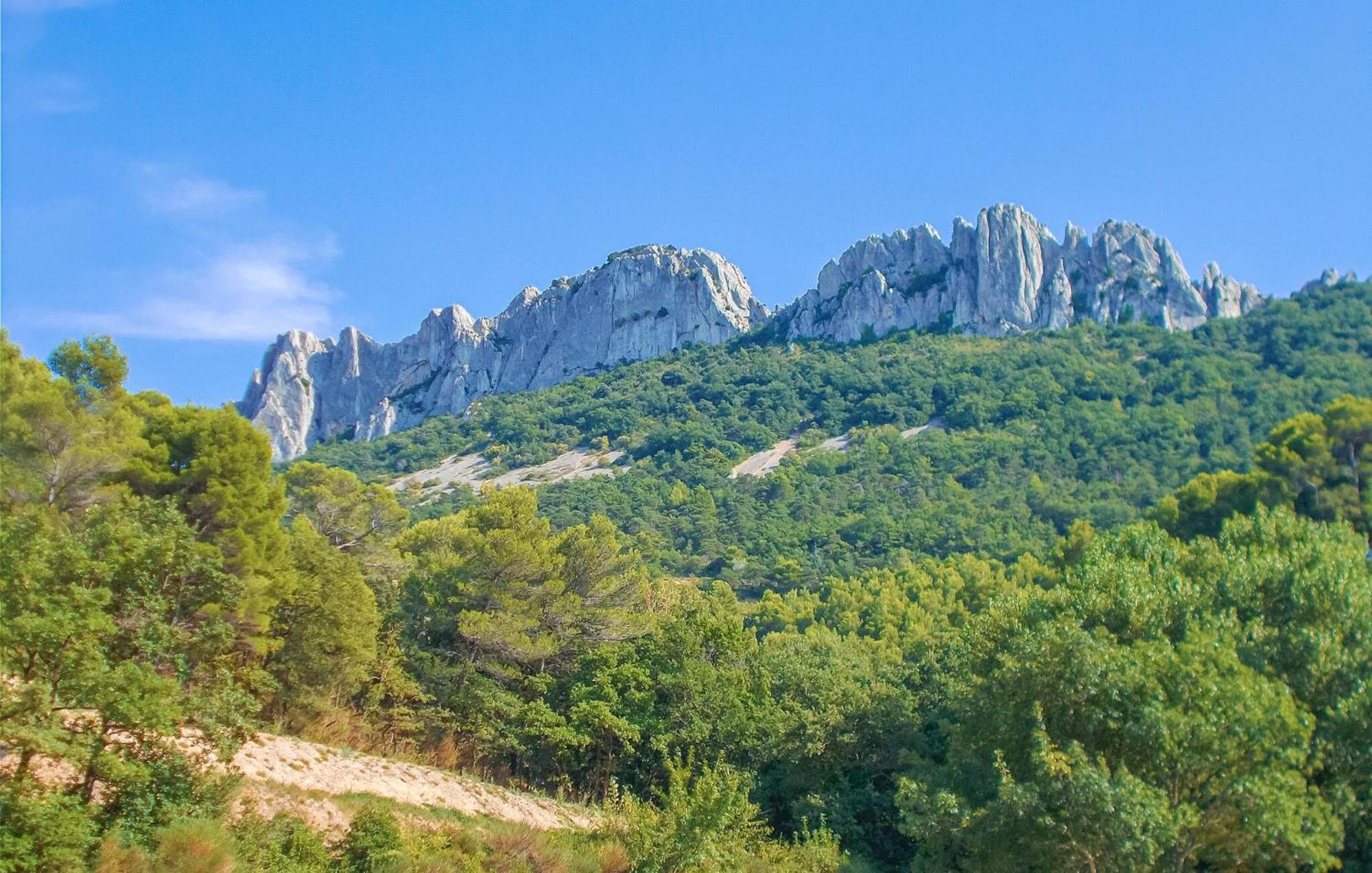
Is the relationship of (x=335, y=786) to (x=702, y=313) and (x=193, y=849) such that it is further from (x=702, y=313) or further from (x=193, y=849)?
(x=702, y=313)

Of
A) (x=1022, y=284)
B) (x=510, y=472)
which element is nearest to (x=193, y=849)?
(x=510, y=472)

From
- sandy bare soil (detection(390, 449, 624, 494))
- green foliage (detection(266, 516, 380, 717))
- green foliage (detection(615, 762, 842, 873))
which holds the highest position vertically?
sandy bare soil (detection(390, 449, 624, 494))

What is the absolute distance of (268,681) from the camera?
1900 cm

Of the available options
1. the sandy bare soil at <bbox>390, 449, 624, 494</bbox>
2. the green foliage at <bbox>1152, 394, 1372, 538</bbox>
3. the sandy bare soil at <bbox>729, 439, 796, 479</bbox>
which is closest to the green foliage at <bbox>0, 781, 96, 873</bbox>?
the green foliage at <bbox>1152, 394, 1372, 538</bbox>

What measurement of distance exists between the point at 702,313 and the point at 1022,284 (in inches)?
1868

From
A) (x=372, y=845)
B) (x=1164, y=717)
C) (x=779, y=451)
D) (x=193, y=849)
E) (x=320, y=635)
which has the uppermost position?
(x=779, y=451)

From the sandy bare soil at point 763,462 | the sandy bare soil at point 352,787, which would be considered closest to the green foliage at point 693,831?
the sandy bare soil at point 352,787

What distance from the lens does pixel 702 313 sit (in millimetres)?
142875

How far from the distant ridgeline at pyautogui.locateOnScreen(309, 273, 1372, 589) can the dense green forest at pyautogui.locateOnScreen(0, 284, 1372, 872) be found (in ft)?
112

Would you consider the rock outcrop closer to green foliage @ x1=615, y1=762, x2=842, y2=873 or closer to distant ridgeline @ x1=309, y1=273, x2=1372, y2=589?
distant ridgeline @ x1=309, y1=273, x2=1372, y2=589

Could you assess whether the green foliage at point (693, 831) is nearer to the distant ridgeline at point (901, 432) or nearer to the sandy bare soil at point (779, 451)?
the distant ridgeline at point (901, 432)

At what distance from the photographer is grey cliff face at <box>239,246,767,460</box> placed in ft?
471

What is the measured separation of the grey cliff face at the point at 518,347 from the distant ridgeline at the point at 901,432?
9057 mm

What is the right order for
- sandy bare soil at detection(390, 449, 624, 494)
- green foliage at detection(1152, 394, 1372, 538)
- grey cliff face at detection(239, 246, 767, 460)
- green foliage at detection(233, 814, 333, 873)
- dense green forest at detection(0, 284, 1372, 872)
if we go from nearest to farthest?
dense green forest at detection(0, 284, 1372, 872) < green foliage at detection(233, 814, 333, 873) < green foliage at detection(1152, 394, 1372, 538) < sandy bare soil at detection(390, 449, 624, 494) < grey cliff face at detection(239, 246, 767, 460)
